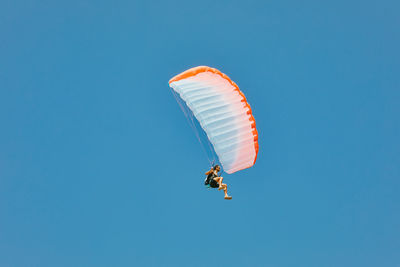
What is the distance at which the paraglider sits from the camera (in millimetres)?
31094

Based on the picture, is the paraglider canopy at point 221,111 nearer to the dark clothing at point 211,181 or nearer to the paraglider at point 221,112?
the paraglider at point 221,112

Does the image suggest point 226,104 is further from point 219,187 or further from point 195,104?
point 219,187

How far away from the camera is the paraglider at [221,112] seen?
102ft

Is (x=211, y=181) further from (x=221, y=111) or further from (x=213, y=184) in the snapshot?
(x=221, y=111)

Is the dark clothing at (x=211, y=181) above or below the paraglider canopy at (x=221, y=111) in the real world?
below

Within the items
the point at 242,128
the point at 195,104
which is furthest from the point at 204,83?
the point at 242,128

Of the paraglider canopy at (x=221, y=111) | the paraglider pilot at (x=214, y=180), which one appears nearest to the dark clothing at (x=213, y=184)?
the paraglider pilot at (x=214, y=180)

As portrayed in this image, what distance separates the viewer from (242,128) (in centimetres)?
3241

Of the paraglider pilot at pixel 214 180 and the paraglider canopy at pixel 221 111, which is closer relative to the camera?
the paraglider canopy at pixel 221 111

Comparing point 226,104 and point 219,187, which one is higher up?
point 226,104

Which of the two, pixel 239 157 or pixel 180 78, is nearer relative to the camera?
pixel 180 78

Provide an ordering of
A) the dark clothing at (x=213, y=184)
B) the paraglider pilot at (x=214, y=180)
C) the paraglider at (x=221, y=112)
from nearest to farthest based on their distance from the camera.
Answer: the paraglider at (x=221, y=112)
the paraglider pilot at (x=214, y=180)
the dark clothing at (x=213, y=184)

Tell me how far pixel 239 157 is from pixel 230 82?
4.16 metres

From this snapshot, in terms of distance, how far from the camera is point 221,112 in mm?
32062
